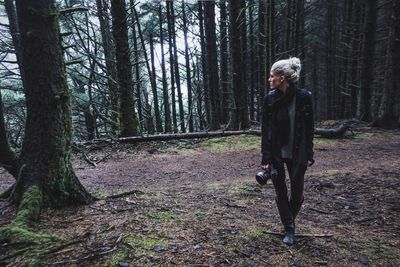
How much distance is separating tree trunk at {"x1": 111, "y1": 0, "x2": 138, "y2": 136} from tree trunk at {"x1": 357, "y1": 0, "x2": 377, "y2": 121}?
33.7 ft

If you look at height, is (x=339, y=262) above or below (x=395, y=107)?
below

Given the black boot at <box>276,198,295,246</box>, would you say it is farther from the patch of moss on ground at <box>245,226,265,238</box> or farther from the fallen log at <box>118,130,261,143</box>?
the fallen log at <box>118,130,261,143</box>

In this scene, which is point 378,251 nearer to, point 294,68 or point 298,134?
point 298,134

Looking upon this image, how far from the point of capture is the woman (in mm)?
3756

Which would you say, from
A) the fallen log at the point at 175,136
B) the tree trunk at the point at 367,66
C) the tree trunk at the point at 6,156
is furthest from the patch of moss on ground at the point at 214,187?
the tree trunk at the point at 367,66

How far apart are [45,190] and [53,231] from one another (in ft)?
2.75

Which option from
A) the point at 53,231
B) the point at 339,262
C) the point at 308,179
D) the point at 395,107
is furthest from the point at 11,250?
the point at 395,107

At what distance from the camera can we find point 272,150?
3895 mm

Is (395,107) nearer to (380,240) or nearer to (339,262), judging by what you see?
(380,240)

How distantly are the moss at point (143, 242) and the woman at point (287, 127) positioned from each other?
156 centimetres

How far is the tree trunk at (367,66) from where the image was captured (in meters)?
13.6

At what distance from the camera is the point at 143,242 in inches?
146

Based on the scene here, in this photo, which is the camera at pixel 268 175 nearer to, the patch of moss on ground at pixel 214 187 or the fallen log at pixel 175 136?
the patch of moss on ground at pixel 214 187

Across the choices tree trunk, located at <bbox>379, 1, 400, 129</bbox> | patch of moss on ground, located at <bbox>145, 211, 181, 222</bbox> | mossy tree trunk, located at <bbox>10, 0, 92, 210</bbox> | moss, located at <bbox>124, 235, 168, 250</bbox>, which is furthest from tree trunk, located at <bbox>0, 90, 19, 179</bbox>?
tree trunk, located at <bbox>379, 1, 400, 129</bbox>
